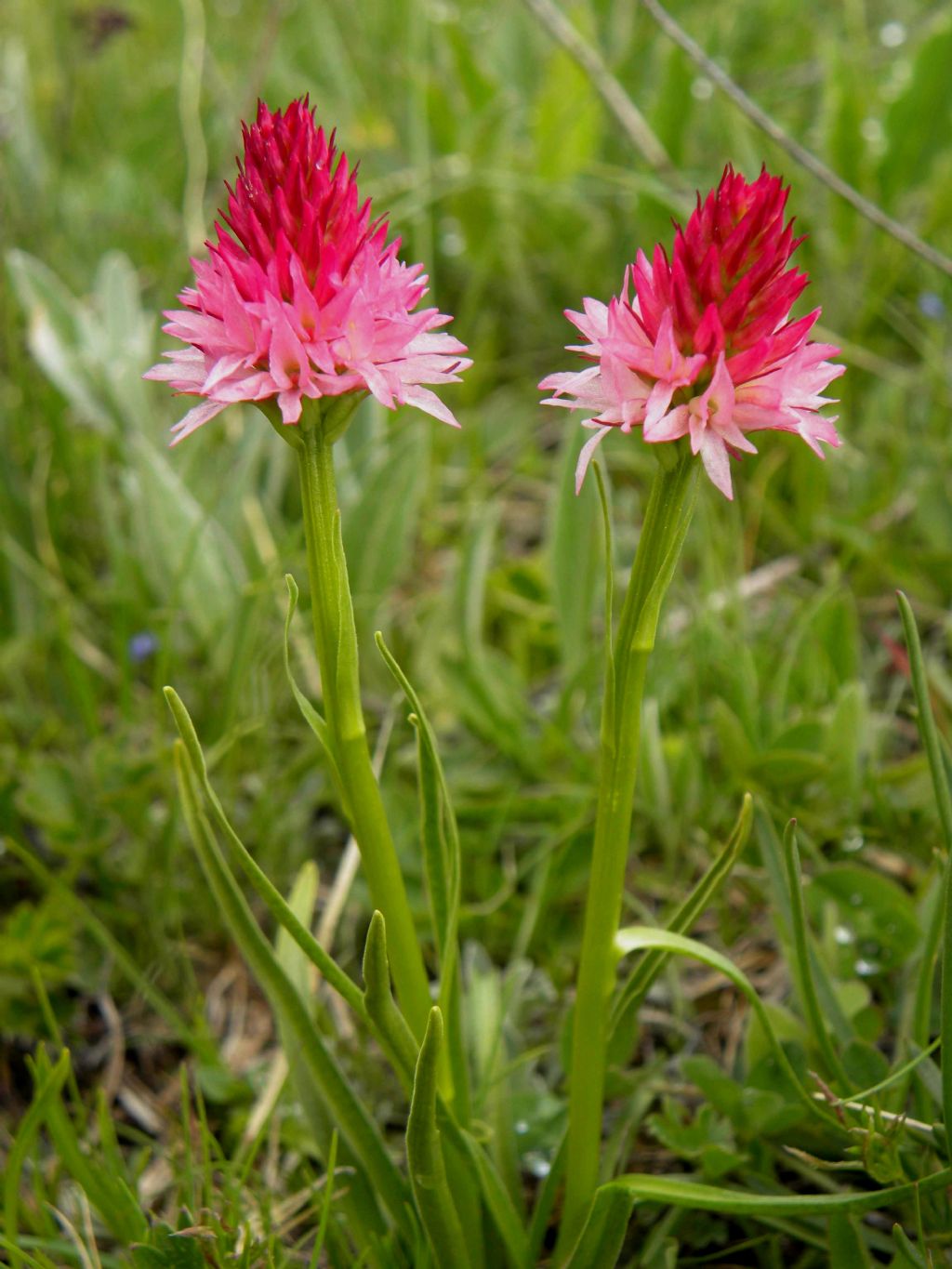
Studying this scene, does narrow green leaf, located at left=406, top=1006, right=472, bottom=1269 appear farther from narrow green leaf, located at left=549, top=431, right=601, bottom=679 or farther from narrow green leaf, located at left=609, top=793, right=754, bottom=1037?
narrow green leaf, located at left=549, top=431, right=601, bottom=679

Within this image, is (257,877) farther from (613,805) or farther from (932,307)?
(932,307)

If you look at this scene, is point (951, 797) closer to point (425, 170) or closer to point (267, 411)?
point (267, 411)

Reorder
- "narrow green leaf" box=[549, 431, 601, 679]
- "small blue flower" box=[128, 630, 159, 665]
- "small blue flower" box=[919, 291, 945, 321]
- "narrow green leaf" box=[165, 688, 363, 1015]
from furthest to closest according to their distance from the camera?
"small blue flower" box=[919, 291, 945, 321] < "small blue flower" box=[128, 630, 159, 665] < "narrow green leaf" box=[549, 431, 601, 679] < "narrow green leaf" box=[165, 688, 363, 1015]

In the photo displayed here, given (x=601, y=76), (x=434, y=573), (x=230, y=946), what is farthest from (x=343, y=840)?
(x=601, y=76)

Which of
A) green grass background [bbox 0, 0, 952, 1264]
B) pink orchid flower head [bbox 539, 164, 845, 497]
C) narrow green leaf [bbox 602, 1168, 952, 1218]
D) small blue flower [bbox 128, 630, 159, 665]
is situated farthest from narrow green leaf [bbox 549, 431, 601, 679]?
pink orchid flower head [bbox 539, 164, 845, 497]

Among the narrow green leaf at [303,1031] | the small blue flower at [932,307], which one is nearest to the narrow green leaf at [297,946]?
the narrow green leaf at [303,1031]
